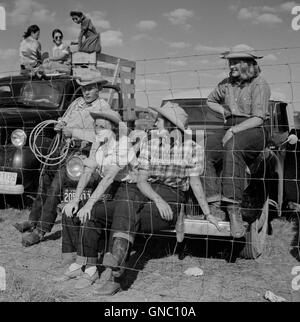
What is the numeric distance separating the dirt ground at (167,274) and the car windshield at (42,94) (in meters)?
2.25

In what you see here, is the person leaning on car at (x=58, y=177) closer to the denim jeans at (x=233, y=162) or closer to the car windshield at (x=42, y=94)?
the car windshield at (x=42, y=94)

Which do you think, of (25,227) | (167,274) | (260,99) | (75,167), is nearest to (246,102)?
(260,99)

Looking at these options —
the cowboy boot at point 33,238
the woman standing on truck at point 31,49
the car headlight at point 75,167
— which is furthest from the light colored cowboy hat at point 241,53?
the woman standing on truck at point 31,49

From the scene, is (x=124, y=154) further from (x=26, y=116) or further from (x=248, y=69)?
(x=26, y=116)

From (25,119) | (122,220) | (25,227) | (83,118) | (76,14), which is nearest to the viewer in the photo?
(122,220)

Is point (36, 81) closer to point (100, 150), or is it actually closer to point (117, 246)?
point (100, 150)

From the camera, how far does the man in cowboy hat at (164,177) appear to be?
12.9ft

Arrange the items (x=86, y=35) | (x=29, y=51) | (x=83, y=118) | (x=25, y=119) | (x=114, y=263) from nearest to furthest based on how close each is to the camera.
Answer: (x=114, y=263) < (x=83, y=118) < (x=25, y=119) < (x=86, y=35) < (x=29, y=51)

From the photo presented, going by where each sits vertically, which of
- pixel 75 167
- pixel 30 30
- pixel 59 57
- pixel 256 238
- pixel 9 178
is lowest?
pixel 256 238

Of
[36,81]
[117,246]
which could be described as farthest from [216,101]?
[36,81]

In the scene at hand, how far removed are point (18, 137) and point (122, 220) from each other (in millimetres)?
3072

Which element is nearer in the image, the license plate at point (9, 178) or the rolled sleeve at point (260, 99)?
the rolled sleeve at point (260, 99)

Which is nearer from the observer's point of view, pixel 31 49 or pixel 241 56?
pixel 241 56

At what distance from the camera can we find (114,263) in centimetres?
356
